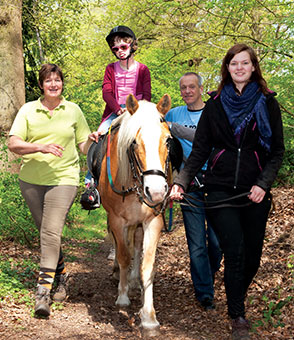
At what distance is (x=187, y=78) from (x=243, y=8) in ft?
13.8

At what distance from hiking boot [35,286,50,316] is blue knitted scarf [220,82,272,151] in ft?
8.06

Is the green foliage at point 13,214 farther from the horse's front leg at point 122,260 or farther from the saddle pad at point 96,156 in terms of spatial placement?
the horse's front leg at point 122,260

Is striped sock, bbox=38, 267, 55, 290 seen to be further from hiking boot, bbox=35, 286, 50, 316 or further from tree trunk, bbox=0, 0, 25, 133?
tree trunk, bbox=0, 0, 25, 133

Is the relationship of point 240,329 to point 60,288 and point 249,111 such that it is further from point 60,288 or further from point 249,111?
point 60,288

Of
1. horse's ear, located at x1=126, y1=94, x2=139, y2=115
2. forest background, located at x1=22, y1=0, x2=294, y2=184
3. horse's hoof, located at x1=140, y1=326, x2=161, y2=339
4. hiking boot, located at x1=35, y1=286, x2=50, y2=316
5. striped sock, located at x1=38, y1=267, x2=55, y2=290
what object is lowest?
horse's hoof, located at x1=140, y1=326, x2=161, y2=339

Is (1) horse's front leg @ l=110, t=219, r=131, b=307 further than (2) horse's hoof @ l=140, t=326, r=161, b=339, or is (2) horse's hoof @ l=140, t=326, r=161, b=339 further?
(1) horse's front leg @ l=110, t=219, r=131, b=307

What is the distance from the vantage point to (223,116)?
354 centimetres

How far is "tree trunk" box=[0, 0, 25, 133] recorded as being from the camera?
8.04 m

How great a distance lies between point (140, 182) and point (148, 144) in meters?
0.41

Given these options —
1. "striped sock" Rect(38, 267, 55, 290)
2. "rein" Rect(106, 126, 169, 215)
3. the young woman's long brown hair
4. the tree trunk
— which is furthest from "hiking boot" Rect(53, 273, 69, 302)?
the tree trunk

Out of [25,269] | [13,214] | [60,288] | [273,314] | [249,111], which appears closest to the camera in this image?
[249,111]

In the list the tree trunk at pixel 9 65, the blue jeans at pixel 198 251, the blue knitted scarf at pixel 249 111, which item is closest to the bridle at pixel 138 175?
the blue jeans at pixel 198 251

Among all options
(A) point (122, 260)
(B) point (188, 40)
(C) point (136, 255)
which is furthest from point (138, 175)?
(B) point (188, 40)

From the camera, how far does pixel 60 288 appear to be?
4750 mm
